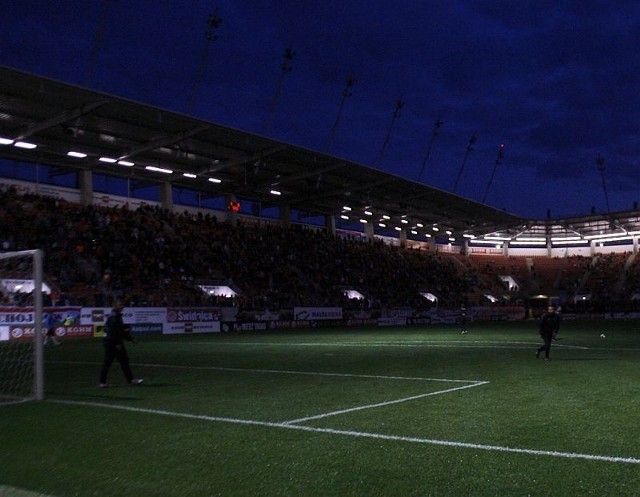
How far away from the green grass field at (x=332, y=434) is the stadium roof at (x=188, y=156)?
1986cm

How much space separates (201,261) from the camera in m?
44.2

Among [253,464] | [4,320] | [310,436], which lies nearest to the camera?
[253,464]

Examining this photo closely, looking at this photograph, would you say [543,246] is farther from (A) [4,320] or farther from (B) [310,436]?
(B) [310,436]

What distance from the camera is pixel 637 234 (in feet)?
263

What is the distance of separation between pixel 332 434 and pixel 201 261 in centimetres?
3737

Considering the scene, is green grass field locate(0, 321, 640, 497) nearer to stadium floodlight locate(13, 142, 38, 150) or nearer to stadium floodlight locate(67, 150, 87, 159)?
stadium floodlight locate(13, 142, 38, 150)

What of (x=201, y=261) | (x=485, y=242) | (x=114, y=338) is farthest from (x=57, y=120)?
(x=485, y=242)

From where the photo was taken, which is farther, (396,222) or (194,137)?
(396,222)

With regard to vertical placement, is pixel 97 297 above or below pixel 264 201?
below

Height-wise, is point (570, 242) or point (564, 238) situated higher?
point (564, 238)

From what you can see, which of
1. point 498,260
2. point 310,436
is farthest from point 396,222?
point 310,436

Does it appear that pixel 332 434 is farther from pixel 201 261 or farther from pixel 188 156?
pixel 201 261

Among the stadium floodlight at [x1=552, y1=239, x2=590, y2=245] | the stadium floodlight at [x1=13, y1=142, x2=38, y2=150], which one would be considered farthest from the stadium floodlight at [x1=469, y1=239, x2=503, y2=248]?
the stadium floodlight at [x1=13, y1=142, x2=38, y2=150]

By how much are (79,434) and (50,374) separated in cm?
858
